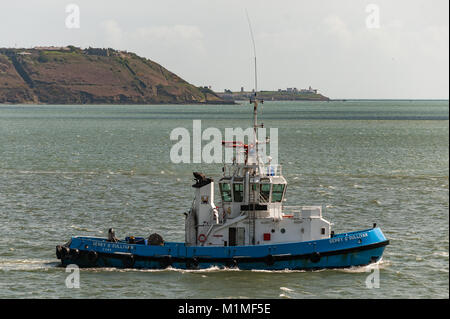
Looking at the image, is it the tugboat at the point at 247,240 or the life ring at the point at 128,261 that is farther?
the life ring at the point at 128,261

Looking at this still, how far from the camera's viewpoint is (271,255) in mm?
34000

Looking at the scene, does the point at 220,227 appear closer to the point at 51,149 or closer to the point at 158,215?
the point at 158,215

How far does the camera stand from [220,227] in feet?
114

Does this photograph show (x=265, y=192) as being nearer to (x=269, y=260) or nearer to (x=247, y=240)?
(x=247, y=240)

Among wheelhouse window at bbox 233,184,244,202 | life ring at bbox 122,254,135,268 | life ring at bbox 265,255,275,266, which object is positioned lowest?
life ring at bbox 122,254,135,268

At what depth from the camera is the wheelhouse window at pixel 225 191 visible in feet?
115

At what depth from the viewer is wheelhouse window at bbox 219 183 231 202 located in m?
35.0

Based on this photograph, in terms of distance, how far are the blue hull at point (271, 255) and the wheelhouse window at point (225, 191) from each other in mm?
2315

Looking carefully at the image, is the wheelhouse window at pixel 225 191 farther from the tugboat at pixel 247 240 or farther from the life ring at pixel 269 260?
the life ring at pixel 269 260

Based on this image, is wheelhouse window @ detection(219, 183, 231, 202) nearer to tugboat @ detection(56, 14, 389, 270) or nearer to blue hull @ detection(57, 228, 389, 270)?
tugboat @ detection(56, 14, 389, 270)

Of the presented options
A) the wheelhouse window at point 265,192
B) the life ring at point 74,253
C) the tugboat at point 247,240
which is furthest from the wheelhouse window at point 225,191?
the life ring at point 74,253

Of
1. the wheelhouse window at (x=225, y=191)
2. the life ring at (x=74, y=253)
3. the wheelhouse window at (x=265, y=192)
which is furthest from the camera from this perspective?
the life ring at (x=74, y=253)

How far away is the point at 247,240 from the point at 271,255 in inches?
57.2

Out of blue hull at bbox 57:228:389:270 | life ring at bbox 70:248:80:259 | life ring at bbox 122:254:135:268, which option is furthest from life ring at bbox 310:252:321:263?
life ring at bbox 70:248:80:259
